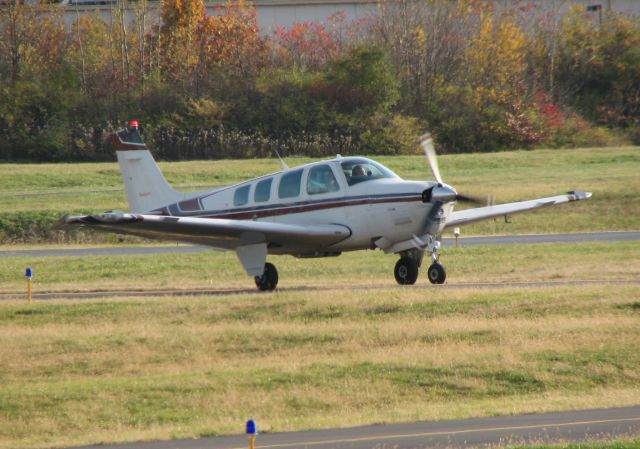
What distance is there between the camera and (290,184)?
80.7ft

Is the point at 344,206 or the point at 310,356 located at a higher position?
the point at 344,206

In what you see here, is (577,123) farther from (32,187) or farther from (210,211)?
(210,211)

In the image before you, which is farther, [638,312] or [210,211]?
[210,211]

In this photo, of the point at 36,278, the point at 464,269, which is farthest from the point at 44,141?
the point at 464,269

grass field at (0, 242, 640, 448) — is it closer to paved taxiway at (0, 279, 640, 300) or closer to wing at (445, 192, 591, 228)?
paved taxiway at (0, 279, 640, 300)

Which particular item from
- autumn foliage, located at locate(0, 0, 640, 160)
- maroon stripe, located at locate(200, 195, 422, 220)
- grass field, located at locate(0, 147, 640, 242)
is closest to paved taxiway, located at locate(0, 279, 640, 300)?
maroon stripe, located at locate(200, 195, 422, 220)

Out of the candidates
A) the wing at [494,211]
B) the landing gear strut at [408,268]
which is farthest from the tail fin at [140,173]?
the wing at [494,211]

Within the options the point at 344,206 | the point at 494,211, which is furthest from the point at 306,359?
the point at 494,211

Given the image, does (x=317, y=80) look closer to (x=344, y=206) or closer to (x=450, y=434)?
(x=344, y=206)

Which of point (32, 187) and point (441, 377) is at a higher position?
point (32, 187)

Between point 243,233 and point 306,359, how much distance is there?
19.1ft

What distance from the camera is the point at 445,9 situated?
6800 centimetres

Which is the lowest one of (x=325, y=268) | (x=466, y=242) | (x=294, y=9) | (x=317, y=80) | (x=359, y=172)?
(x=325, y=268)

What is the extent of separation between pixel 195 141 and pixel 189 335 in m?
43.7
